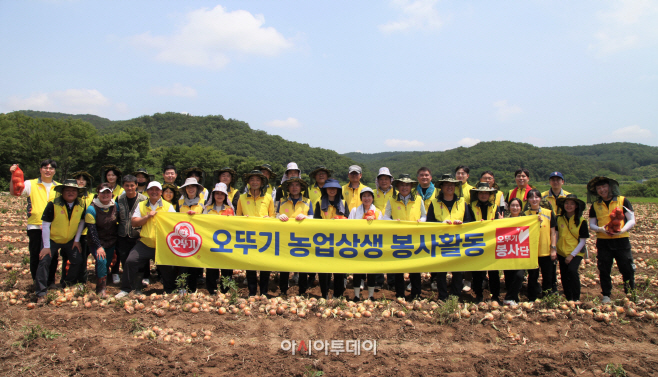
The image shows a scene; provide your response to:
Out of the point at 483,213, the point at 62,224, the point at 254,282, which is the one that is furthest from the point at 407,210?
the point at 62,224

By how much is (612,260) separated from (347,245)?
4.47 m

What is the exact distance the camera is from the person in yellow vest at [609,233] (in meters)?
6.09

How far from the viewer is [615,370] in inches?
164

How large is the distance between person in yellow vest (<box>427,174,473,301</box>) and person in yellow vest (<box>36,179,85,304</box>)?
242 inches

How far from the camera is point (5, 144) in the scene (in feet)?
151

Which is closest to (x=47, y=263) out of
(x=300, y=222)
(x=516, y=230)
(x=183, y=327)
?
(x=183, y=327)

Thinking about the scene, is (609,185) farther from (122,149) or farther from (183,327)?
(122,149)

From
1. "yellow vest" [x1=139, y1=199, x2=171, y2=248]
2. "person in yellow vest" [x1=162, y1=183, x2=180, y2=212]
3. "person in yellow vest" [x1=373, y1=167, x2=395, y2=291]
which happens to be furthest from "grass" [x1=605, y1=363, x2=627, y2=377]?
"person in yellow vest" [x1=162, y1=183, x2=180, y2=212]

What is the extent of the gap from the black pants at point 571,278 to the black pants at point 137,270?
696 cm

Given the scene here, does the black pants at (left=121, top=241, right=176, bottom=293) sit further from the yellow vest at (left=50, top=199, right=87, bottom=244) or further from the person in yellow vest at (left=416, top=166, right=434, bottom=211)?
the person in yellow vest at (left=416, top=166, right=434, bottom=211)

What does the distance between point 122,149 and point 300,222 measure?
185 ft

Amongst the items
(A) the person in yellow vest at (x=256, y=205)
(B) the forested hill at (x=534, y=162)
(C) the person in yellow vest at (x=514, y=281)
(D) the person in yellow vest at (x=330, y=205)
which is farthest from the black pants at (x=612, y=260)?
(B) the forested hill at (x=534, y=162)

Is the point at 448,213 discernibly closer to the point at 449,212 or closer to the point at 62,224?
the point at 449,212

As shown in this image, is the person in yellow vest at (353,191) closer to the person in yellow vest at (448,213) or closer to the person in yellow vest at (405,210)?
the person in yellow vest at (405,210)
